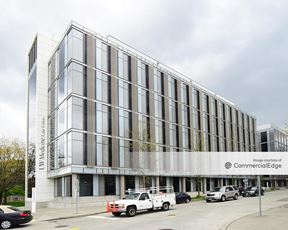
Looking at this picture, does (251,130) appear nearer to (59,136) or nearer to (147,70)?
(147,70)

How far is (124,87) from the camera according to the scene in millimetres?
48594

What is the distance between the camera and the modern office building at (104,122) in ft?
137

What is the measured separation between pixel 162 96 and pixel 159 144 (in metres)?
7.49

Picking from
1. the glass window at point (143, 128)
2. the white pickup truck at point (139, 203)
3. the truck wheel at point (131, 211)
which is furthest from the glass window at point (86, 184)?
the truck wheel at point (131, 211)

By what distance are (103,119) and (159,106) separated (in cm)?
1269

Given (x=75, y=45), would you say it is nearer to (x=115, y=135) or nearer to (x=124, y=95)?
(x=124, y=95)

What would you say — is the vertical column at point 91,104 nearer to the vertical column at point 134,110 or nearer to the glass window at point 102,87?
the glass window at point 102,87

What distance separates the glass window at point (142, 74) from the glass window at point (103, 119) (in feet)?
27.7

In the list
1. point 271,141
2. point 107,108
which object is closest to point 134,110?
point 107,108

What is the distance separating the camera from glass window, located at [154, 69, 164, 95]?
2167 inches

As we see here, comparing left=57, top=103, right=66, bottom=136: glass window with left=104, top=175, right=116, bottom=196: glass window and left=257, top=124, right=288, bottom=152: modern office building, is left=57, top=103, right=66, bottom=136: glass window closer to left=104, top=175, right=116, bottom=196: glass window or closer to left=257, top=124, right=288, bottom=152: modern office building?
left=104, top=175, right=116, bottom=196: glass window

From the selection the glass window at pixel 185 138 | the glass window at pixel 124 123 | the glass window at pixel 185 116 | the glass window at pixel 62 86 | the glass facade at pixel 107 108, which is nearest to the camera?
the glass facade at pixel 107 108

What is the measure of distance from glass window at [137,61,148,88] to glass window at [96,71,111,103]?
671 cm

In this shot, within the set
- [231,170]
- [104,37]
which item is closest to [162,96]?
[104,37]
